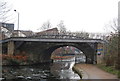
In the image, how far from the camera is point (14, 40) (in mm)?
31156

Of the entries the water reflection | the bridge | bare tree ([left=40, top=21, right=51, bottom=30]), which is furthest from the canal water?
bare tree ([left=40, top=21, right=51, bottom=30])

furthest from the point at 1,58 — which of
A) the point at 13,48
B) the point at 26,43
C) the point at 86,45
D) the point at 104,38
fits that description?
the point at 104,38

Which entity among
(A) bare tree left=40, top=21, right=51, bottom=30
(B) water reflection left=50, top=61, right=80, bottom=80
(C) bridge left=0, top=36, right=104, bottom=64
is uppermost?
(A) bare tree left=40, top=21, right=51, bottom=30

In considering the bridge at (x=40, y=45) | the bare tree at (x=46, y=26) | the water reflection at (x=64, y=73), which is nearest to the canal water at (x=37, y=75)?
the water reflection at (x=64, y=73)

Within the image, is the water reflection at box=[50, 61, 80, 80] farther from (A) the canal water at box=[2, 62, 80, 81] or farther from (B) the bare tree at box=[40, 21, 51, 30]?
(B) the bare tree at box=[40, 21, 51, 30]

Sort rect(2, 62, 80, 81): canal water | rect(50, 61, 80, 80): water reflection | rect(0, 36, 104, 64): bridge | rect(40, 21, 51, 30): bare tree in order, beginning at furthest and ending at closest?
rect(40, 21, 51, 30): bare tree → rect(0, 36, 104, 64): bridge → rect(50, 61, 80, 80): water reflection → rect(2, 62, 80, 81): canal water

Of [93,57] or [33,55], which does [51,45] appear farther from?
[93,57]

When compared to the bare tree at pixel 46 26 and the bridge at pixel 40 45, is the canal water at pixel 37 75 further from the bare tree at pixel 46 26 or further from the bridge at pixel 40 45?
the bare tree at pixel 46 26

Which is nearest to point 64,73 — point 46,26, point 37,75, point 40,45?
point 37,75

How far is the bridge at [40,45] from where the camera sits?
30.5 m

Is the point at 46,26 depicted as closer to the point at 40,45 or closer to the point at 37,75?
the point at 40,45

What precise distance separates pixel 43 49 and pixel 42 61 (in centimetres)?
376

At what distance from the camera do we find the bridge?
100 feet

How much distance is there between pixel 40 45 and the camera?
114ft
